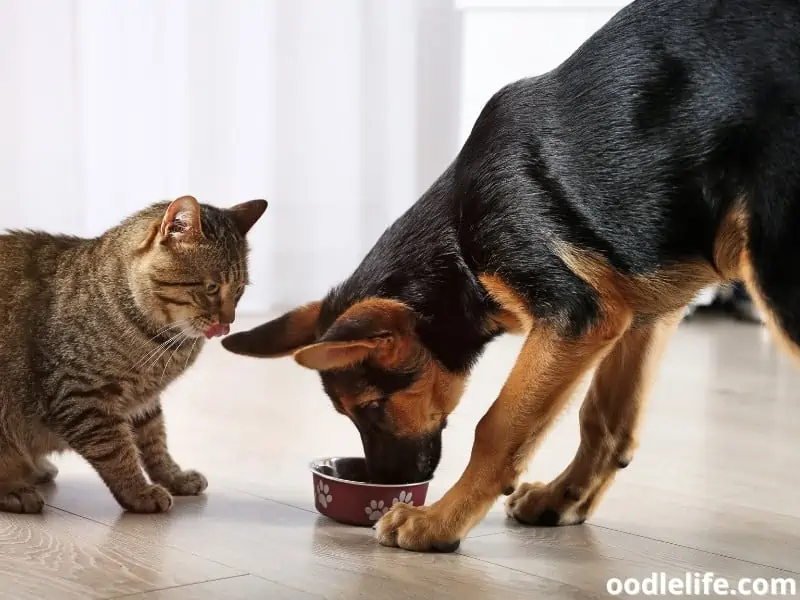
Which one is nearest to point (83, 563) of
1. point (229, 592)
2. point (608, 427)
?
point (229, 592)

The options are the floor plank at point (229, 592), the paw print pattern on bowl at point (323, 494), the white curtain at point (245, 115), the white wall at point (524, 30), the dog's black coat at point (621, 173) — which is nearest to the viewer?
the floor plank at point (229, 592)

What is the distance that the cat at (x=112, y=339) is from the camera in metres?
2.23

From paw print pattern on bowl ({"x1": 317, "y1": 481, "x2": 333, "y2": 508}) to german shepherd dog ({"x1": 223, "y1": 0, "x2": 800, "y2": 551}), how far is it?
0.11 m

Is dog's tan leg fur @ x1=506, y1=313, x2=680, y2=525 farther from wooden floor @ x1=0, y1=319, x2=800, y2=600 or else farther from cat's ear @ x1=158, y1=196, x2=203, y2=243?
cat's ear @ x1=158, y1=196, x2=203, y2=243

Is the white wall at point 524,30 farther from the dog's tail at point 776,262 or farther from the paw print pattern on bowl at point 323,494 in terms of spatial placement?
the dog's tail at point 776,262

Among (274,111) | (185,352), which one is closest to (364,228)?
(274,111)

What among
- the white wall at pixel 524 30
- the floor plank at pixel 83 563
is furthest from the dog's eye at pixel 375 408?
the white wall at pixel 524 30

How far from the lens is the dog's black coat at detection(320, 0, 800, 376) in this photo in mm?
1812

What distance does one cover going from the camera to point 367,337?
2004mm

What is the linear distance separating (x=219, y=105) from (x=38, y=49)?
0.79 m

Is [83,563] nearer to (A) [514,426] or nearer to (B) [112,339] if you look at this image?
(B) [112,339]

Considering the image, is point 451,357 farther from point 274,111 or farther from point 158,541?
point 274,111

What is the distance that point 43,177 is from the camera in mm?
4512

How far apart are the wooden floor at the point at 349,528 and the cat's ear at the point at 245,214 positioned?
1.83 feet
